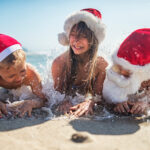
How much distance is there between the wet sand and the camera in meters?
1.84

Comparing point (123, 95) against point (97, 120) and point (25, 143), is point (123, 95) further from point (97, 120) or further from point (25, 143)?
point (25, 143)

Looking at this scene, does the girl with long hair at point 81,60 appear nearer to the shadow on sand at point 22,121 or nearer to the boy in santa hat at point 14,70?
the boy in santa hat at point 14,70

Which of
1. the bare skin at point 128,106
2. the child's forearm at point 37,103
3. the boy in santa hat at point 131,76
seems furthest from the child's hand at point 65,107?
the bare skin at point 128,106

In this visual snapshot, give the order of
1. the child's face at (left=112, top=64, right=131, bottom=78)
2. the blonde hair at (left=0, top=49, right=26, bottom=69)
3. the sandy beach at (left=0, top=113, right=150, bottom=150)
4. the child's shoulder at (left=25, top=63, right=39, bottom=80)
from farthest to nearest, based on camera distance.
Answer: the child's shoulder at (left=25, top=63, right=39, bottom=80) → the blonde hair at (left=0, top=49, right=26, bottom=69) → the child's face at (left=112, top=64, right=131, bottom=78) → the sandy beach at (left=0, top=113, right=150, bottom=150)

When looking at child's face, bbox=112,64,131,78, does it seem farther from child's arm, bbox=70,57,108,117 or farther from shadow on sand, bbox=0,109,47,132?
shadow on sand, bbox=0,109,47,132

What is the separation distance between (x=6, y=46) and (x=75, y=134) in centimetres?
185

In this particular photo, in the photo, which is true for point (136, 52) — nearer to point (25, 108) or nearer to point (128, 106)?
point (128, 106)

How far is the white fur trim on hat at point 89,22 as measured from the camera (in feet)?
11.9

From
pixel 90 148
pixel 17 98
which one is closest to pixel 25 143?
pixel 90 148

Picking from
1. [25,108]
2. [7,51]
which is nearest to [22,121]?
[25,108]

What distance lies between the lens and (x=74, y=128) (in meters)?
2.35

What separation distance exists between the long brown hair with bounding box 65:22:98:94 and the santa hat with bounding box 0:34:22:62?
984 millimetres

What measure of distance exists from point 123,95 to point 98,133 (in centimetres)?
98

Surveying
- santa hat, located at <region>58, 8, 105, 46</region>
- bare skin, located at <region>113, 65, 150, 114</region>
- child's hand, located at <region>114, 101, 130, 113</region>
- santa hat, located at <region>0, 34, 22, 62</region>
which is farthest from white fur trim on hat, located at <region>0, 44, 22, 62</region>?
child's hand, located at <region>114, 101, 130, 113</region>
